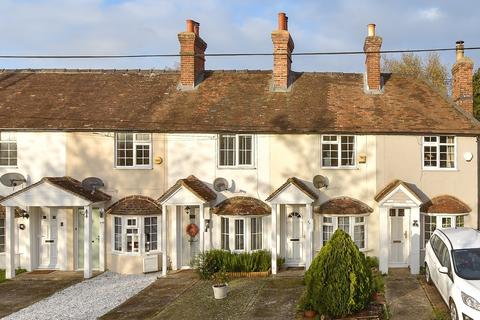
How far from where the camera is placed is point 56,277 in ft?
54.9

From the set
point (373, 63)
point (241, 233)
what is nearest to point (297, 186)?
point (241, 233)

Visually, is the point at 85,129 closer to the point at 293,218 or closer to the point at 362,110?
the point at 293,218

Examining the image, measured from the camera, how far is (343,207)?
16641mm

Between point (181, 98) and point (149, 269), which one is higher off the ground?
point (181, 98)

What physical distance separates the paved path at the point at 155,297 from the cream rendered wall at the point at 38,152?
6083mm

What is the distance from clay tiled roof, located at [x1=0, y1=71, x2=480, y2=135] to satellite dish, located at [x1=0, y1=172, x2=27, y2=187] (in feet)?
5.84

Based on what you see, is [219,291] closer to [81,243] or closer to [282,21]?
[81,243]

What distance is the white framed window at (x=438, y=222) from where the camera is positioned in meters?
16.6

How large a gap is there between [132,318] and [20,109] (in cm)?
1066

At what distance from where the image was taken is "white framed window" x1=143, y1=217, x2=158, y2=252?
17.1 meters

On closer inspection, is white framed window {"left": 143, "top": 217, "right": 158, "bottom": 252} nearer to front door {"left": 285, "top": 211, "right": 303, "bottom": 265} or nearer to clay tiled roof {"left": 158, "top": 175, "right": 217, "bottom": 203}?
clay tiled roof {"left": 158, "top": 175, "right": 217, "bottom": 203}

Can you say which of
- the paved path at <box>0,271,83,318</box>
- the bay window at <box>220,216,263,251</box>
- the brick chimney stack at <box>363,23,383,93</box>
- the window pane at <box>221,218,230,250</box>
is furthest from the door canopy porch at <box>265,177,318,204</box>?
the paved path at <box>0,271,83,318</box>

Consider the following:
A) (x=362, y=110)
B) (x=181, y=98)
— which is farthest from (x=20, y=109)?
(x=362, y=110)

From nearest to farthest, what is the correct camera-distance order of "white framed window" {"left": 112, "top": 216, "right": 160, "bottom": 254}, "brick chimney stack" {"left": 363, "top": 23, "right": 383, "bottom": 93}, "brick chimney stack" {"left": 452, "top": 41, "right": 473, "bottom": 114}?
"white framed window" {"left": 112, "top": 216, "right": 160, "bottom": 254} < "brick chimney stack" {"left": 452, "top": 41, "right": 473, "bottom": 114} < "brick chimney stack" {"left": 363, "top": 23, "right": 383, "bottom": 93}
